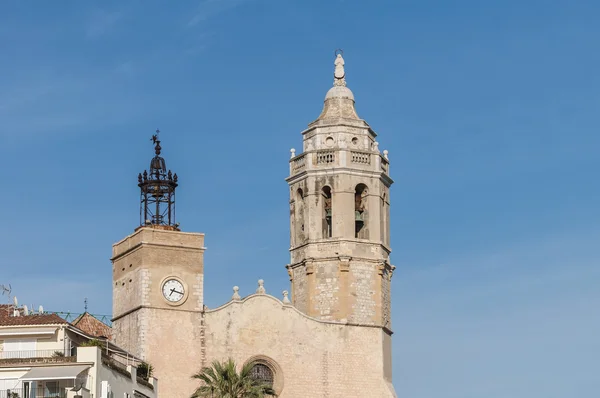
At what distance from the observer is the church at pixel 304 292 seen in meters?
79.8

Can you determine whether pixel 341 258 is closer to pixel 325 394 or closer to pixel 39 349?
pixel 325 394

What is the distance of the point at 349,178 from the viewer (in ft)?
282

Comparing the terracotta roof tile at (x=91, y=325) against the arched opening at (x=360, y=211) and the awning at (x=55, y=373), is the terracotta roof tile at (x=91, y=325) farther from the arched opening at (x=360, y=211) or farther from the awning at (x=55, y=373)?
the awning at (x=55, y=373)

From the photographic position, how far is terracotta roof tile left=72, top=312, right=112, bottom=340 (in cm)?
8900

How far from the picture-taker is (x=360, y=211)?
8669 cm

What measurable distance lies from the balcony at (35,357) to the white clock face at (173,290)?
1472 centimetres

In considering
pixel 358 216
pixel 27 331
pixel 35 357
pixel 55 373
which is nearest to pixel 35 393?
pixel 55 373

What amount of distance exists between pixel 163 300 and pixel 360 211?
11.9 metres

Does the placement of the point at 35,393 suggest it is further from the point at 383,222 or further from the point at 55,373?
the point at 383,222

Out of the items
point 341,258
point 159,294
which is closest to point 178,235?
point 159,294

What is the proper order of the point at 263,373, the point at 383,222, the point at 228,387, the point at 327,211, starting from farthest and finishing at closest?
the point at 383,222
the point at 327,211
the point at 263,373
the point at 228,387

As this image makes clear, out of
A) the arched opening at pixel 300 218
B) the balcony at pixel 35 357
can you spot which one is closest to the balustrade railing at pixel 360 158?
the arched opening at pixel 300 218

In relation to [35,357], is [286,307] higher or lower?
higher

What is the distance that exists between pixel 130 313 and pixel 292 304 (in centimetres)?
829
